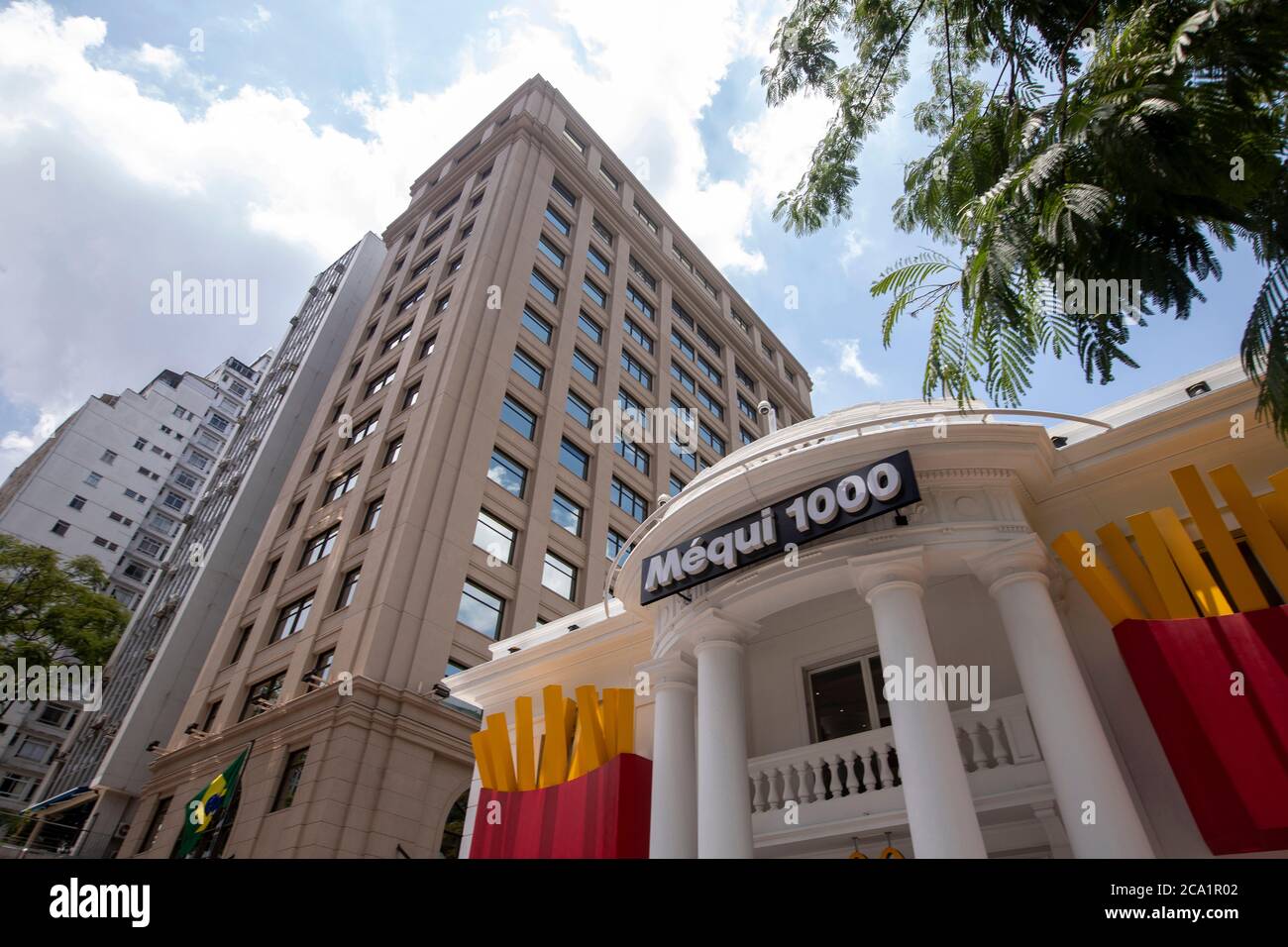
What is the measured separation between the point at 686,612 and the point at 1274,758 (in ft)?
24.9

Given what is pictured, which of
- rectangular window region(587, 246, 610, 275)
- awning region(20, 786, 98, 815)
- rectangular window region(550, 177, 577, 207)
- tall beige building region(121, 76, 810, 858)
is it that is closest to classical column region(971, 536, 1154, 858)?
tall beige building region(121, 76, 810, 858)

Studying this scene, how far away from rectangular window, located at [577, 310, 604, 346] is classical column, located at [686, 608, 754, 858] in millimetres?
30386

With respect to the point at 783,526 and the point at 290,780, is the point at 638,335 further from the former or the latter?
the point at 783,526

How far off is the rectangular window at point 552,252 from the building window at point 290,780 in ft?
91.1

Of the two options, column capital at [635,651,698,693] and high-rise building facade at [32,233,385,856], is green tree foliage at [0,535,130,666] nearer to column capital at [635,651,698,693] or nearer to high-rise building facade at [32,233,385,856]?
high-rise building facade at [32,233,385,856]

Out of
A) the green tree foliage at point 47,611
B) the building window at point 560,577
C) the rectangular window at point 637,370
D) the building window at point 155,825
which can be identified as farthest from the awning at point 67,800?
the rectangular window at point 637,370

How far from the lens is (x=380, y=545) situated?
26422mm

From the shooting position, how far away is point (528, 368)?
35.4 m

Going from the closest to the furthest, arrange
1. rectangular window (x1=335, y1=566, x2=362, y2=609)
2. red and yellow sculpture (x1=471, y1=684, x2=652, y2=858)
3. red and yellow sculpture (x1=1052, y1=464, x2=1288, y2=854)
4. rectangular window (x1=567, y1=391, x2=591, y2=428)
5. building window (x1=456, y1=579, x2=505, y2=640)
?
red and yellow sculpture (x1=1052, y1=464, x2=1288, y2=854), red and yellow sculpture (x1=471, y1=684, x2=652, y2=858), building window (x1=456, y1=579, x2=505, y2=640), rectangular window (x1=335, y1=566, x2=362, y2=609), rectangular window (x1=567, y1=391, x2=591, y2=428)

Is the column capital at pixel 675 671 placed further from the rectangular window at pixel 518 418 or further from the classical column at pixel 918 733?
the rectangular window at pixel 518 418

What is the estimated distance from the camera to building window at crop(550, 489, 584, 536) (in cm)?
3259

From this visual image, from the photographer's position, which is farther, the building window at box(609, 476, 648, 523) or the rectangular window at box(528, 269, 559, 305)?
the rectangular window at box(528, 269, 559, 305)
